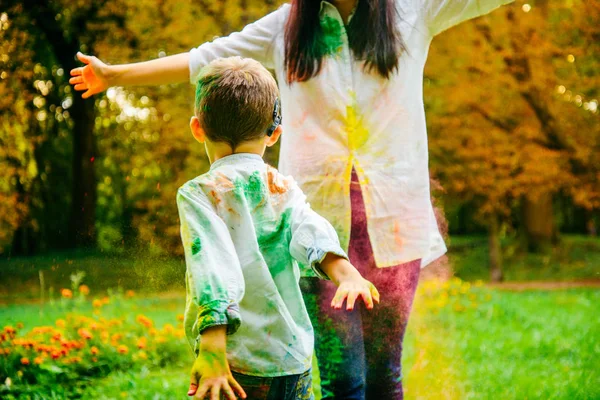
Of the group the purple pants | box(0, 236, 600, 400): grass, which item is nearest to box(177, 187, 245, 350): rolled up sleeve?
the purple pants

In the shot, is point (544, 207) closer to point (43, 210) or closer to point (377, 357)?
point (43, 210)

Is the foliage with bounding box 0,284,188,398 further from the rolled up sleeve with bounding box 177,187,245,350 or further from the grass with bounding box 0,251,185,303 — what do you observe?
the rolled up sleeve with bounding box 177,187,245,350

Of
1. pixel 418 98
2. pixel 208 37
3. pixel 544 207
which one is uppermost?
pixel 208 37

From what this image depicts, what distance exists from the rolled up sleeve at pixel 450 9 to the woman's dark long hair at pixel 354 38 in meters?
0.09

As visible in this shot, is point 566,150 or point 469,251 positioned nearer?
point 566,150

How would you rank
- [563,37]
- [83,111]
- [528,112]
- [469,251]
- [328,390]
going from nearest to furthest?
[328,390]
[83,111]
[563,37]
[528,112]
[469,251]

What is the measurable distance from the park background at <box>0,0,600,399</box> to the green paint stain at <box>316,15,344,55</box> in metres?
0.83

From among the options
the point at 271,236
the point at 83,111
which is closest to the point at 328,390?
the point at 271,236

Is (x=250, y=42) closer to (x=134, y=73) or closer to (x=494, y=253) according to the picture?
(x=134, y=73)

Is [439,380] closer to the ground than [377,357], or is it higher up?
closer to the ground

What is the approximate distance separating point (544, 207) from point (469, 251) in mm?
1562

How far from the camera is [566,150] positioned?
793 cm

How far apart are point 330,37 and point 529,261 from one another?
10.7 meters

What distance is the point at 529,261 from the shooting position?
11742 mm
